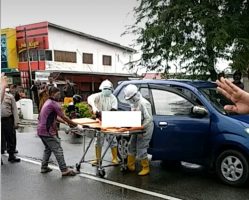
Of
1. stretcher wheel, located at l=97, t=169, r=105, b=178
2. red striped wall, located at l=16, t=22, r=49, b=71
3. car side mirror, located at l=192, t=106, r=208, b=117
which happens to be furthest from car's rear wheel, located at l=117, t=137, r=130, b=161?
red striped wall, located at l=16, t=22, r=49, b=71

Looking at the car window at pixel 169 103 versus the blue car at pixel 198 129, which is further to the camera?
the car window at pixel 169 103

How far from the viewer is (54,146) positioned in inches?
301

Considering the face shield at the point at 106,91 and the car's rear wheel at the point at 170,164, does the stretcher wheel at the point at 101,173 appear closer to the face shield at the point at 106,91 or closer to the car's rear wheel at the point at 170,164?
the car's rear wheel at the point at 170,164

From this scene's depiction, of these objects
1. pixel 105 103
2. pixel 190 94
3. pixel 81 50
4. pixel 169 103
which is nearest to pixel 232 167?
pixel 190 94

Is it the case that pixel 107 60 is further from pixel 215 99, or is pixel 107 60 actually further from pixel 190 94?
pixel 215 99

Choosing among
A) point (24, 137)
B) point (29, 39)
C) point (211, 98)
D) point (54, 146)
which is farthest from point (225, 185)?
point (29, 39)

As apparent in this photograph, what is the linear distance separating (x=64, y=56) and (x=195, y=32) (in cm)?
2698

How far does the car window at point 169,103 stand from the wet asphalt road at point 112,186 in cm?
114

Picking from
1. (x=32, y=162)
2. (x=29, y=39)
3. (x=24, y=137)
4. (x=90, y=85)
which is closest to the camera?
(x=32, y=162)

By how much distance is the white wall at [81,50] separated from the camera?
117 feet

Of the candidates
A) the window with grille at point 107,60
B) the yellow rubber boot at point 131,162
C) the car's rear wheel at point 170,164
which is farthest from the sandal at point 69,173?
the window with grille at point 107,60

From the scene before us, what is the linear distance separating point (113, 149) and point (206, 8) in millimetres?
4469

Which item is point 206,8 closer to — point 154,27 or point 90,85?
point 154,27

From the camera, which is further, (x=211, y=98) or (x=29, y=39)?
(x=29, y=39)
